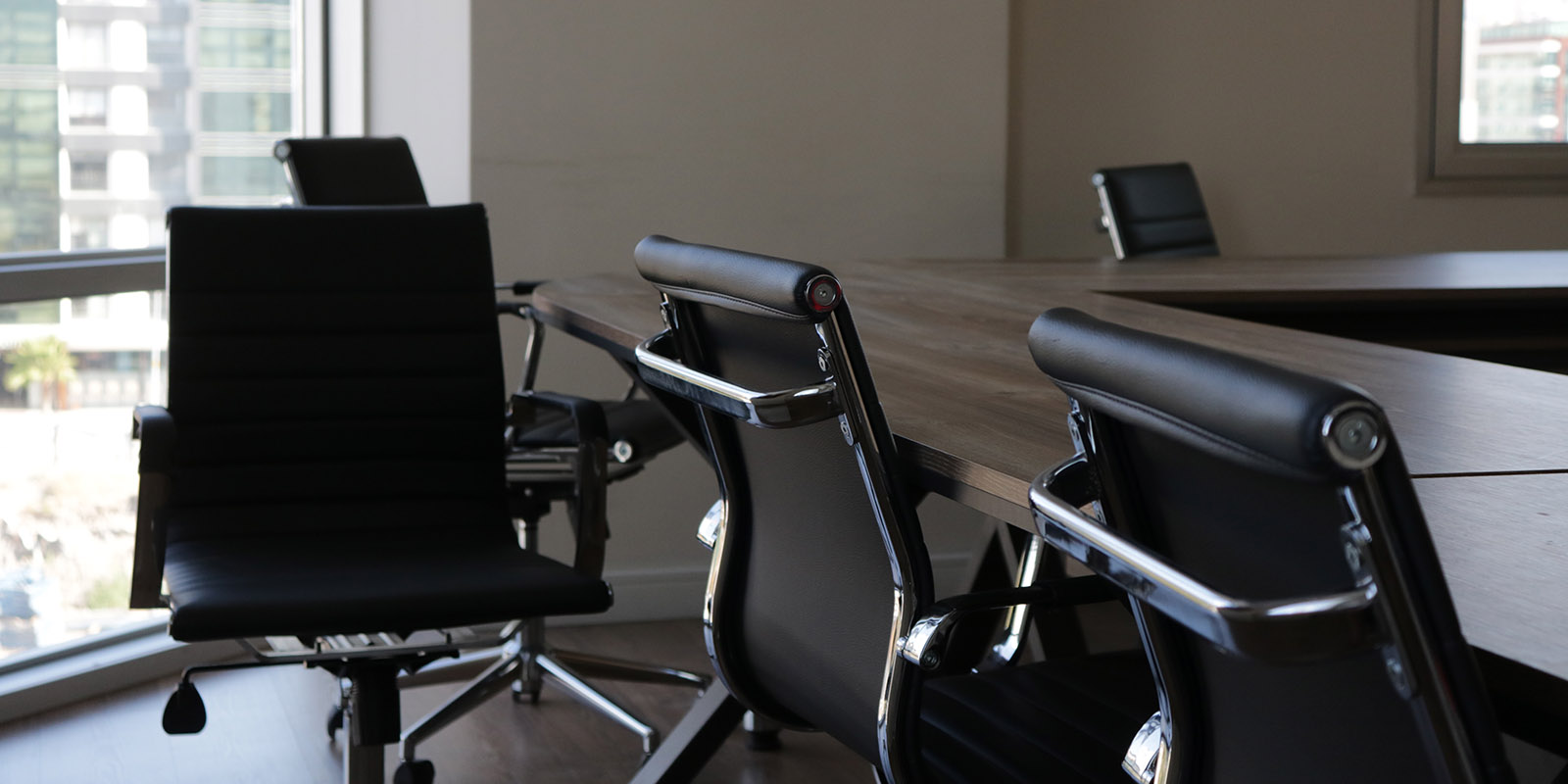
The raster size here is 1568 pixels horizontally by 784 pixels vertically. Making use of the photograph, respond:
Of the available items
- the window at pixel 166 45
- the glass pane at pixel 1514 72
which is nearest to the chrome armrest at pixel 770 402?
the window at pixel 166 45

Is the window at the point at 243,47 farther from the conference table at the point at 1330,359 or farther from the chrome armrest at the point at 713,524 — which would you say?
the chrome armrest at the point at 713,524

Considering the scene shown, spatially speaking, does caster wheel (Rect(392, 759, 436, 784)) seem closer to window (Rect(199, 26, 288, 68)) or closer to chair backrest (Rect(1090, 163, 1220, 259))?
window (Rect(199, 26, 288, 68))

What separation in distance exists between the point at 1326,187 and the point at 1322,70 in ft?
1.14

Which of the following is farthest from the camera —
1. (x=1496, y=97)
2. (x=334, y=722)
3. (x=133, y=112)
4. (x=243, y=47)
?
(x=1496, y=97)

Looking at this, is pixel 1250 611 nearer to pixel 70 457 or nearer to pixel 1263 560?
pixel 1263 560

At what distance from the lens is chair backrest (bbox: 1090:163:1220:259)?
3674mm

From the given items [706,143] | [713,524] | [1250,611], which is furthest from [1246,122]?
[1250,611]

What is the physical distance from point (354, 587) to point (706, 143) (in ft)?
6.41

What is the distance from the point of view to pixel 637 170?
358cm

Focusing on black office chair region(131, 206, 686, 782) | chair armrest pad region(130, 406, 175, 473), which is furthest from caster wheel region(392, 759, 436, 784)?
chair armrest pad region(130, 406, 175, 473)

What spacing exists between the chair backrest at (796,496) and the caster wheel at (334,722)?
55.6 inches

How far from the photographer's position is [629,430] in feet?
9.06

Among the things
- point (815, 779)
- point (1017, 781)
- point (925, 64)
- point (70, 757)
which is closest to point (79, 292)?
point (70, 757)

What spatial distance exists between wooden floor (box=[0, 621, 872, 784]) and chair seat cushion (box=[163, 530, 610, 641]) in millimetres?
639
